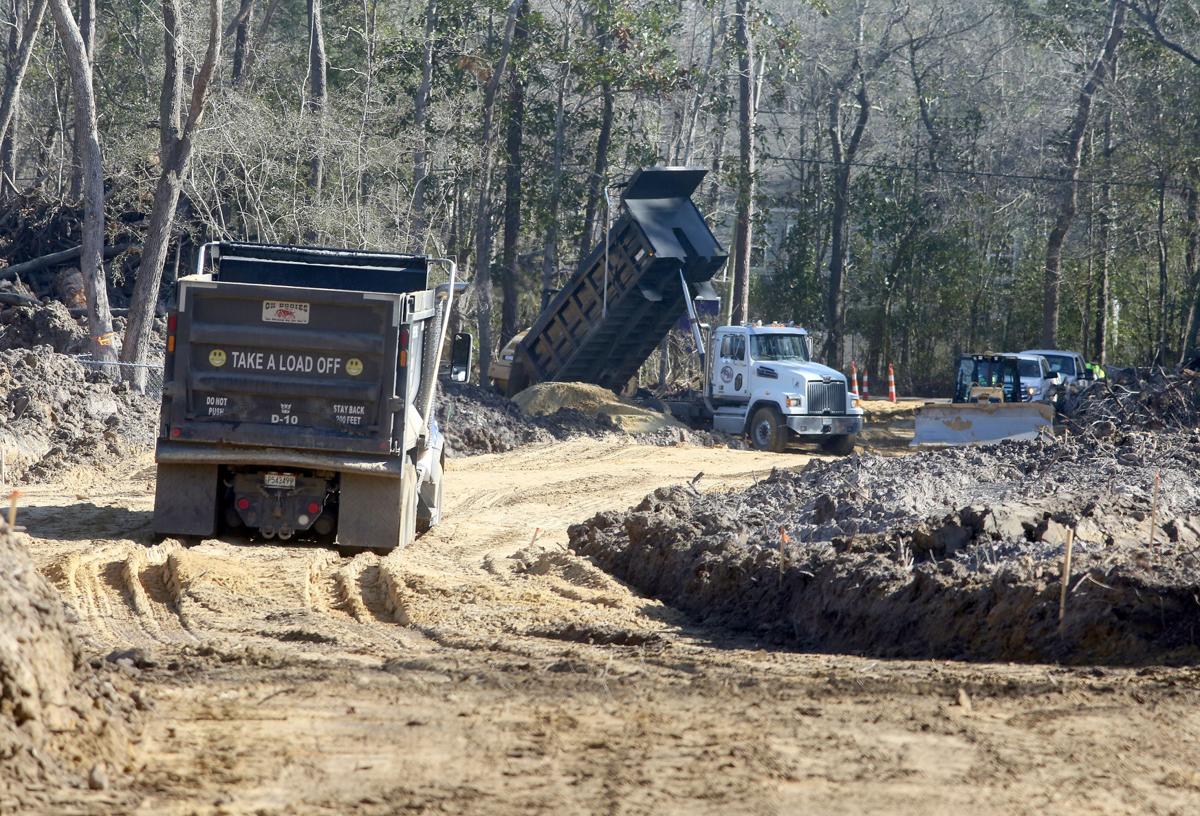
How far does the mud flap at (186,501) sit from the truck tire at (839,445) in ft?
50.8

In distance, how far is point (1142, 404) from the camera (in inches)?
819

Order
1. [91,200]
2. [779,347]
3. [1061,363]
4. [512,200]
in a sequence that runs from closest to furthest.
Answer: [91,200] < [779,347] < [1061,363] < [512,200]

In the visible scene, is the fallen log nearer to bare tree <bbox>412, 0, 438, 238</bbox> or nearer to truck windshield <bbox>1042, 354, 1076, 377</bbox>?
bare tree <bbox>412, 0, 438, 238</bbox>

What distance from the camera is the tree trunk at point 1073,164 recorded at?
35969 millimetres

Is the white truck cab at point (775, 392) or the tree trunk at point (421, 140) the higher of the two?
the tree trunk at point (421, 140)

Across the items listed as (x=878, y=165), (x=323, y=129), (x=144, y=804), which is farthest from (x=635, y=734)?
(x=878, y=165)

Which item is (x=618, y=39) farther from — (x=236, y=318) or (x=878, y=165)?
(x=236, y=318)

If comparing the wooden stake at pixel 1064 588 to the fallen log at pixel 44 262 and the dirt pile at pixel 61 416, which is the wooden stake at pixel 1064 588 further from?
the fallen log at pixel 44 262

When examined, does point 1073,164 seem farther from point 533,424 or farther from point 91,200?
point 91,200

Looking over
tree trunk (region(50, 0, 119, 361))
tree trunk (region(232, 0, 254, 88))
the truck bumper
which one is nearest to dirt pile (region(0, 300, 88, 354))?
tree trunk (region(50, 0, 119, 361))

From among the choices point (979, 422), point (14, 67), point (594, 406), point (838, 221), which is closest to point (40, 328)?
point (14, 67)

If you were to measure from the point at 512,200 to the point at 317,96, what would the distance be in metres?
8.00

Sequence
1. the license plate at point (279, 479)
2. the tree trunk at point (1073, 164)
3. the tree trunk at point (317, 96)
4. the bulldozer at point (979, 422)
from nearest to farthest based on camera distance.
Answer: the license plate at point (279, 479) → the bulldozer at point (979, 422) → the tree trunk at point (317, 96) → the tree trunk at point (1073, 164)

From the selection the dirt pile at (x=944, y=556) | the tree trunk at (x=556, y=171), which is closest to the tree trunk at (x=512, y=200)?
the tree trunk at (x=556, y=171)
